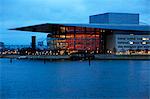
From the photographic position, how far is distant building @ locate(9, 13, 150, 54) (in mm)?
41412

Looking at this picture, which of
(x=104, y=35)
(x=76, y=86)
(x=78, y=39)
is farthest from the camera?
(x=104, y=35)

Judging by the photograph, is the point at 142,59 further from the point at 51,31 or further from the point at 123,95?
the point at 123,95

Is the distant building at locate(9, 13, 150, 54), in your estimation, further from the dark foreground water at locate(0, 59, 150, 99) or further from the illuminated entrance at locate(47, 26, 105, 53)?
the dark foreground water at locate(0, 59, 150, 99)

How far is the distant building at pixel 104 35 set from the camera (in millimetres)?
41412

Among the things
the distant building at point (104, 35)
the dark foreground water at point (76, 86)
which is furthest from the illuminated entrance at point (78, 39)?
the dark foreground water at point (76, 86)

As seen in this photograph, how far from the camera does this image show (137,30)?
135 ft

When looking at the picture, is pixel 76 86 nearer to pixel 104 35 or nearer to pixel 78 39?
pixel 78 39

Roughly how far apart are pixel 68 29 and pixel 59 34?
1.12 meters

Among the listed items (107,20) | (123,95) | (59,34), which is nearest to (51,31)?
(59,34)

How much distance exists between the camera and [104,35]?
43531 millimetres

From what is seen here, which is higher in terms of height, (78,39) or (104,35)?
(104,35)

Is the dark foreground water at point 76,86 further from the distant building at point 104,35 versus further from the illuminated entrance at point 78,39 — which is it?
the illuminated entrance at point 78,39

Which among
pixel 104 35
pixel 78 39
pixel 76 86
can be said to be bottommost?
pixel 76 86

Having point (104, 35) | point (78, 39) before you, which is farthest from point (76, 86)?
point (104, 35)
